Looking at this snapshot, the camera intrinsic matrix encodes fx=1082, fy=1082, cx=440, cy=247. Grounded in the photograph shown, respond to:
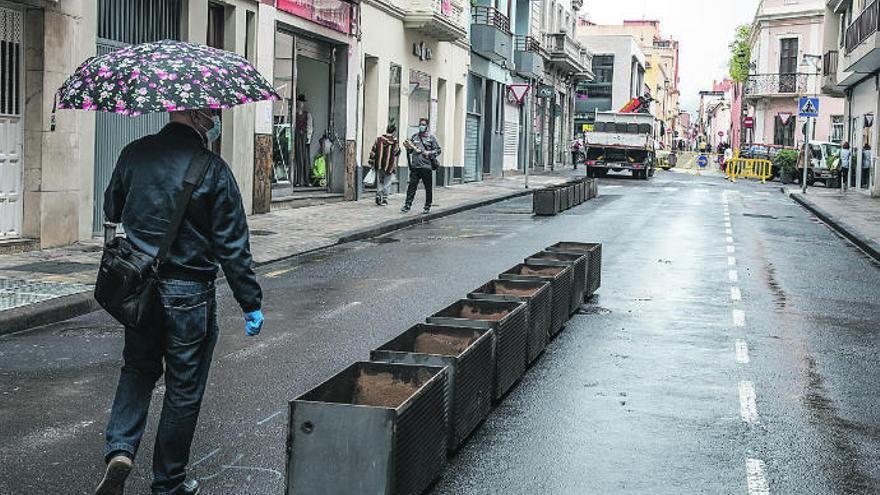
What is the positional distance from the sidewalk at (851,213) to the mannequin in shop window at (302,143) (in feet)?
37.7

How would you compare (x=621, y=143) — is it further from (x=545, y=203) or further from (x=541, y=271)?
(x=541, y=271)

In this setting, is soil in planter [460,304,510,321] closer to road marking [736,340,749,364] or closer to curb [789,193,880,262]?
road marking [736,340,749,364]

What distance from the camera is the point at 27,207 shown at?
1398 centimetres

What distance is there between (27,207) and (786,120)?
3632 centimetres

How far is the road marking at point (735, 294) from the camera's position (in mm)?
11914

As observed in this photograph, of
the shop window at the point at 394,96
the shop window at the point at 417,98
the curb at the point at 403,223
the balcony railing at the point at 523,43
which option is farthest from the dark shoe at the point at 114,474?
the balcony railing at the point at 523,43

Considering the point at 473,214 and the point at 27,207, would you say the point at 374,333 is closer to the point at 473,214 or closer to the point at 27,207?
the point at 27,207

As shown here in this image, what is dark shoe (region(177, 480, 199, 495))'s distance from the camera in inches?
Answer: 193

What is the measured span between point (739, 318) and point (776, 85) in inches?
2109

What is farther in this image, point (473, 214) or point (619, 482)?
point (473, 214)

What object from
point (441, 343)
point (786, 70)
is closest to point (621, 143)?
point (786, 70)

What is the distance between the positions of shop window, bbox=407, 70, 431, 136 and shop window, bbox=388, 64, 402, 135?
109cm

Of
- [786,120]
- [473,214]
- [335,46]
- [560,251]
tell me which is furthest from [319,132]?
[786,120]

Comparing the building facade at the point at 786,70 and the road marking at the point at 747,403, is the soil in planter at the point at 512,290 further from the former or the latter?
the building facade at the point at 786,70
